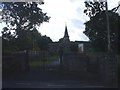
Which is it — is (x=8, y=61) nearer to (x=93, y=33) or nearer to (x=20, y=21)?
(x=20, y=21)

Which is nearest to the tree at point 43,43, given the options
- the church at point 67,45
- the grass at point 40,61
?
the church at point 67,45

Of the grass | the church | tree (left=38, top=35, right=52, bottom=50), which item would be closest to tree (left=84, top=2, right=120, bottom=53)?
the church

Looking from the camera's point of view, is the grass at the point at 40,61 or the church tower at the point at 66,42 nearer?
the grass at the point at 40,61

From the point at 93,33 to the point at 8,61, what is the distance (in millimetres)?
9703

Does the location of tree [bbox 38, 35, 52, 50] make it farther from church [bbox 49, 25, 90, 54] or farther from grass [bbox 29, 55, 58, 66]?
grass [bbox 29, 55, 58, 66]

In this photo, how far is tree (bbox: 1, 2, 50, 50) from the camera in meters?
18.5

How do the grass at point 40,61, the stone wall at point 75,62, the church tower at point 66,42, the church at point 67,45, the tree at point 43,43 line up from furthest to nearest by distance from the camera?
1. the tree at point 43,43
2. the church tower at point 66,42
3. the church at point 67,45
4. the grass at point 40,61
5. the stone wall at point 75,62

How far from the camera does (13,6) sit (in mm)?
18562

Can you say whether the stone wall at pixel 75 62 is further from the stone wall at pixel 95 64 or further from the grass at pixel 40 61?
the grass at pixel 40 61

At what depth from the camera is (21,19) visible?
1938cm

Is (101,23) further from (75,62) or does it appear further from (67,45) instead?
(75,62)

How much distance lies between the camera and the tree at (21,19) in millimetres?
18500

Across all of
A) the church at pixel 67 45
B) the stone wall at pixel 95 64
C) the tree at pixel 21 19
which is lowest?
the stone wall at pixel 95 64

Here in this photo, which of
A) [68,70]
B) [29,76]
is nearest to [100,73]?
[68,70]
